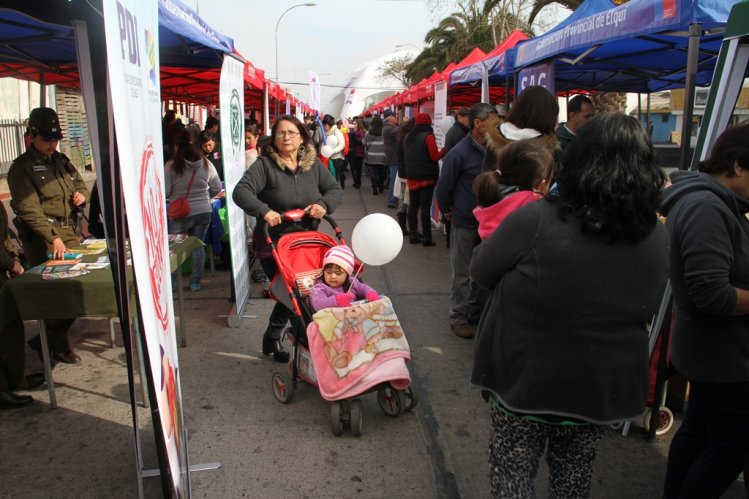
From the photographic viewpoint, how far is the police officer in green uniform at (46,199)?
4211 mm

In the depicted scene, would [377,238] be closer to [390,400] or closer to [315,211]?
[315,211]

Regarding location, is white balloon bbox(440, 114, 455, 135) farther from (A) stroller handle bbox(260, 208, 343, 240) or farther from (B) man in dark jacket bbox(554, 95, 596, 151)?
(A) stroller handle bbox(260, 208, 343, 240)

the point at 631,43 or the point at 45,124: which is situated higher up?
the point at 631,43

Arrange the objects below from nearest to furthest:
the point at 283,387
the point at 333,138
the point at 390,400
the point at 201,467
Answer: the point at 201,467 → the point at 390,400 → the point at 283,387 → the point at 333,138

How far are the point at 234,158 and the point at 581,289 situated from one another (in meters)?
4.25

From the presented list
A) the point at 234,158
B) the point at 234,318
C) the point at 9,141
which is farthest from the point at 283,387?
the point at 9,141

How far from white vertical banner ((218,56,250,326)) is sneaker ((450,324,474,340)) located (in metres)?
2.04

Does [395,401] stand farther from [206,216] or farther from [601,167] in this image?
[206,216]

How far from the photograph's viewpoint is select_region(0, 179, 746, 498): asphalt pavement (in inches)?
117

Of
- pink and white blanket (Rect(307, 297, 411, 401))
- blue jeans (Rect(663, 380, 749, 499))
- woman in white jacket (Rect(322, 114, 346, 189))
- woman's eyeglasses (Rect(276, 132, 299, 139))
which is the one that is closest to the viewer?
blue jeans (Rect(663, 380, 749, 499))

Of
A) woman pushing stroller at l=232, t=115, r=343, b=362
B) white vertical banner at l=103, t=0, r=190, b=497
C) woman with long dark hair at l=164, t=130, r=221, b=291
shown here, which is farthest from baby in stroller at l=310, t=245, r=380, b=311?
woman with long dark hair at l=164, t=130, r=221, b=291

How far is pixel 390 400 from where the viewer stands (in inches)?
143

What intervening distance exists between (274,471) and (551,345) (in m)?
Answer: 1.90

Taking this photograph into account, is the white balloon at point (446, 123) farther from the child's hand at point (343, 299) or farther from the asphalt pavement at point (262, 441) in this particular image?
the child's hand at point (343, 299)
